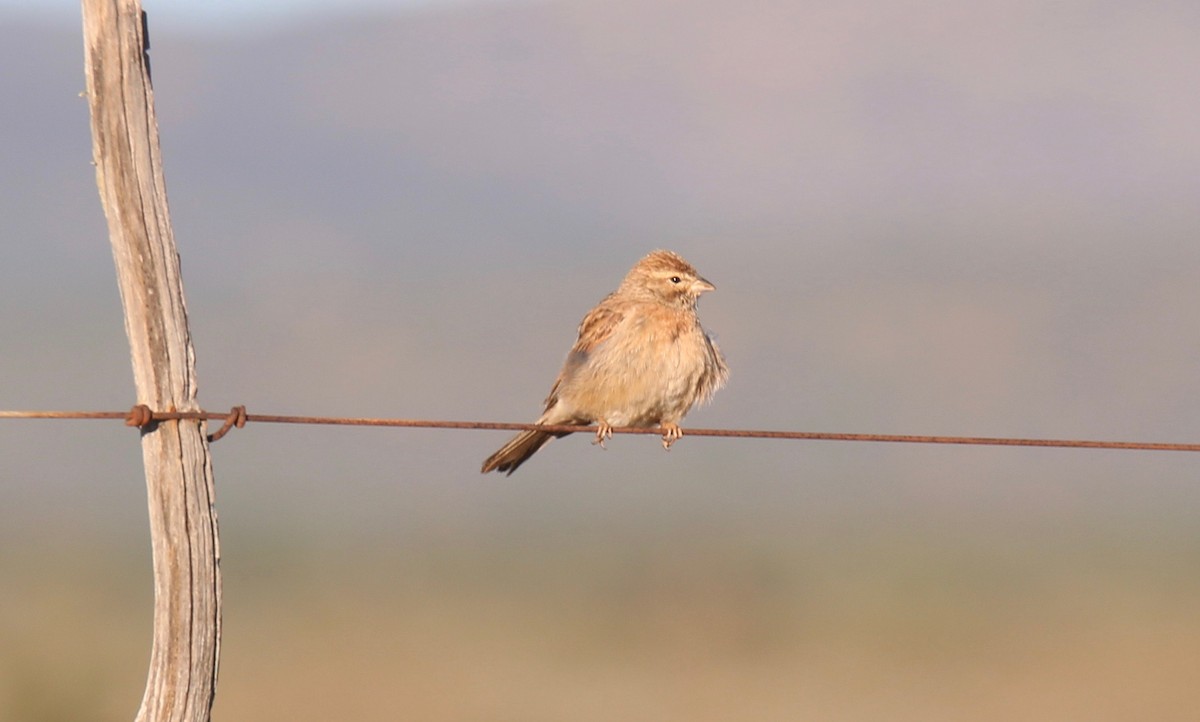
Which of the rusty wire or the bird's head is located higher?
the bird's head

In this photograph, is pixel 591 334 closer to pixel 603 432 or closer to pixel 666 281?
pixel 666 281

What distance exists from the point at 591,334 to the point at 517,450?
2.31 feet

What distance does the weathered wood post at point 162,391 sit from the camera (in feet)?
17.7

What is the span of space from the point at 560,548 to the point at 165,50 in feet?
310

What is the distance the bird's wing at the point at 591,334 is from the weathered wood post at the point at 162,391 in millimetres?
3836

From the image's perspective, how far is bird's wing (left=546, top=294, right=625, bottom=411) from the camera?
9219mm

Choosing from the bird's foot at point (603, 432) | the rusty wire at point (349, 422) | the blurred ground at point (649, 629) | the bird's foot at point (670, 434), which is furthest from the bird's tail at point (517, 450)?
the blurred ground at point (649, 629)

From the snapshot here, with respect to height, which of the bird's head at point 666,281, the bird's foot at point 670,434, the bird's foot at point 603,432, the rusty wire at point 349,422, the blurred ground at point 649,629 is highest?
the blurred ground at point 649,629

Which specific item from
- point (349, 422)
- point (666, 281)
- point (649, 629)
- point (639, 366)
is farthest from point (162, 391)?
point (649, 629)

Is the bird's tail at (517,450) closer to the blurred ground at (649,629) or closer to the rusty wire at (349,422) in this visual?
the rusty wire at (349,422)

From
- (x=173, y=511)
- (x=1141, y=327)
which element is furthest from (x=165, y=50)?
(x=173, y=511)

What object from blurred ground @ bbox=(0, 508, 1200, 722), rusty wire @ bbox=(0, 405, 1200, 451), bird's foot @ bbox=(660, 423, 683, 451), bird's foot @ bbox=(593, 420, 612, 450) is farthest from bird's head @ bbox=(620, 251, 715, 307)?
blurred ground @ bbox=(0, 508, 1200, 722)

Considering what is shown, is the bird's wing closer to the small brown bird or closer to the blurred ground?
the small brown bird

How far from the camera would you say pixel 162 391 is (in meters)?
5.49
